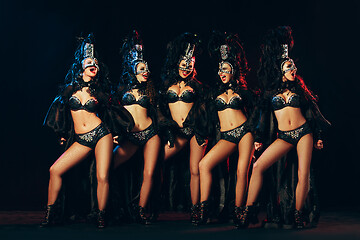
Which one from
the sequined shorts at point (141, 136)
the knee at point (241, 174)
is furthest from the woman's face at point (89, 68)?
the knee at point (241, 174)

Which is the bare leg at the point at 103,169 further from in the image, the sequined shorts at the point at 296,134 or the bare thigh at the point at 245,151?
the sequined shorts at the point at 296,134

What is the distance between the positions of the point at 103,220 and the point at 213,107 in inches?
79.0

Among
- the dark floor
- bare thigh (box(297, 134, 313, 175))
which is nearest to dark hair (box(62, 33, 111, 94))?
the dark floor

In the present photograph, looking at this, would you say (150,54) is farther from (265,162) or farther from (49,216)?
(49,216)

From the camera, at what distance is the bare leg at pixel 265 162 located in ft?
22.1

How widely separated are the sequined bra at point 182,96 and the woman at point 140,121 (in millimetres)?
252

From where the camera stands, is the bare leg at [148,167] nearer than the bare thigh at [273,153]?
No

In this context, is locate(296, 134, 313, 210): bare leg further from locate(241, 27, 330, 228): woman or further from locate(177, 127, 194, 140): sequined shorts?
locate(177, 127, 194, 140): sequined shorts

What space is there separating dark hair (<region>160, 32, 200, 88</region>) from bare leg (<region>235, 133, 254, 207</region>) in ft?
3.90

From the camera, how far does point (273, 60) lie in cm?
698

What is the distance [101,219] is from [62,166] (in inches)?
31.5

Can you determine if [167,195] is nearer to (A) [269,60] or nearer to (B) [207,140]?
(B) [207,140]

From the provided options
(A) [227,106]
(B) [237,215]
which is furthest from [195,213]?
(A) [227,106]

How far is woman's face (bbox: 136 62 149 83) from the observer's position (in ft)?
24.1
